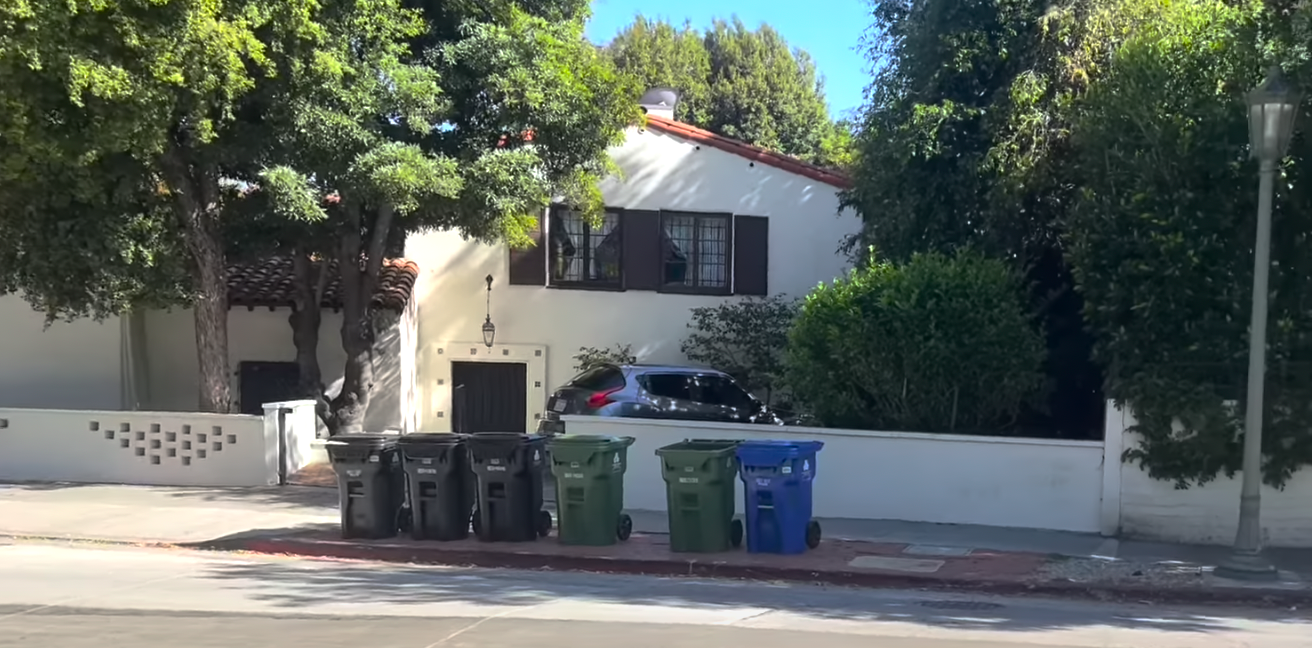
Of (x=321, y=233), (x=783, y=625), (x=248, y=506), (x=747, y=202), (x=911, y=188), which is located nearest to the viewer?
(x=783, y=625)

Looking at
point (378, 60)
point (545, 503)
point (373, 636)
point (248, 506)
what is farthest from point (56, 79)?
point (373, 636)

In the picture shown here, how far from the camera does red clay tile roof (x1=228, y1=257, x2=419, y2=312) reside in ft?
64.7

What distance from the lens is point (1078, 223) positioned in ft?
42.3

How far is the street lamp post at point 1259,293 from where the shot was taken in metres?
10.2

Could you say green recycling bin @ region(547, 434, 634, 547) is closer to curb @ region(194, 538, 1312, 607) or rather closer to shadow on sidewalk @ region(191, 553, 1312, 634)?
curb @ region(194, 538, 1312, 607)

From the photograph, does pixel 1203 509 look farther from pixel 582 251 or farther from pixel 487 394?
pixel 487 394

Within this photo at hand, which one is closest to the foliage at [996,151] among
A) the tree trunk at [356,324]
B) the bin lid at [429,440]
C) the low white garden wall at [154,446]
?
the bin lid at [429,440]

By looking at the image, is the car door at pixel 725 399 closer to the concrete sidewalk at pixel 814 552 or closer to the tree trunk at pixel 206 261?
the concrete sidewalk at pixel 814 552

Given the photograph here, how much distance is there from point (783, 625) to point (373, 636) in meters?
2.70

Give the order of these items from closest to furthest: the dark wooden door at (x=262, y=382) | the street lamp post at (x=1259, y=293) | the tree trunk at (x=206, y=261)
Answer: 1. the street lamp post at (x=1259, y=293)
2. the tree trunk at (x=206, y=261)
3. the dark wooden door at (x=262, y=382)

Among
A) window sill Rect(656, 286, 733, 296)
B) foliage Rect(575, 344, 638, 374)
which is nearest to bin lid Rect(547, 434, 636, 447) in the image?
foliage Rect(575, 344, 638, 374)

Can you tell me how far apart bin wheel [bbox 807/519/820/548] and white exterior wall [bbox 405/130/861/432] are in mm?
9374

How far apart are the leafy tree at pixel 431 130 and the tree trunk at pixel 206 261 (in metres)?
0.80

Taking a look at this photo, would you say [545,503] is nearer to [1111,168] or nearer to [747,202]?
[1111,168]
